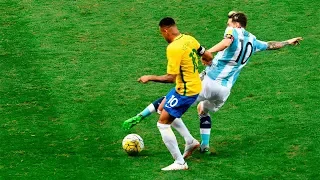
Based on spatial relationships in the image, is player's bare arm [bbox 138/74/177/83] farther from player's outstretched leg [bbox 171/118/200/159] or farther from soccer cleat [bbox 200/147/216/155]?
soccer cleat [bbox 200/147/216/155]

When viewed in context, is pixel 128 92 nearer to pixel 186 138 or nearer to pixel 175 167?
pixel 186 138

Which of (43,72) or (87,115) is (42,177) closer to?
(87,115)

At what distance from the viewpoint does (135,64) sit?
19.0m

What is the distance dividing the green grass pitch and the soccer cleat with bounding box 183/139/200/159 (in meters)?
0.12

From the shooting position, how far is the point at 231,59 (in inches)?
549

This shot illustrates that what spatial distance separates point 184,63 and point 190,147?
1595mm

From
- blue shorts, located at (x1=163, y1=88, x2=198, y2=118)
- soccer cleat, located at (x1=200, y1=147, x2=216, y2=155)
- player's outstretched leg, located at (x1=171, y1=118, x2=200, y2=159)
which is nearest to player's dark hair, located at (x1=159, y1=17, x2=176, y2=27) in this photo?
blue shorts, located at (x1=163, y1=88, x2=198, y2=118)

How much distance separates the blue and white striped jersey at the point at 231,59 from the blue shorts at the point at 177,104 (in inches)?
39.3

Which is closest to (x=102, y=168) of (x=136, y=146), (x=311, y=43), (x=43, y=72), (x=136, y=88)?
(x=136, y=146)

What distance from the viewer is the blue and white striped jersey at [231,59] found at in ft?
45.5

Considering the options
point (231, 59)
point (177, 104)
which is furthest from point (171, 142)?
point (231, 59)

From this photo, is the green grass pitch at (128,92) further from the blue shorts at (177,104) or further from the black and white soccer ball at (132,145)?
the blue shorts at (177,104)

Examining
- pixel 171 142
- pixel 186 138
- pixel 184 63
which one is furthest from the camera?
pixel 186 138

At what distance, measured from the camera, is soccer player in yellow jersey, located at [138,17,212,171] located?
42.0ft
